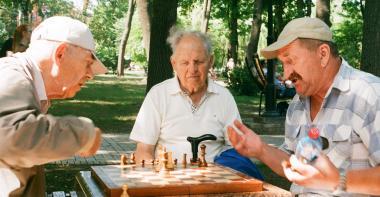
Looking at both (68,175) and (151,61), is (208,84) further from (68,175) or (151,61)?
(151,61)

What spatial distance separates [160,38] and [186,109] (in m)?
5.38

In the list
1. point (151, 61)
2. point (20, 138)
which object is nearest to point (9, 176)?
point (20, 138)

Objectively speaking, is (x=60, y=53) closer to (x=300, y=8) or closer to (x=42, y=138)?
(x=42, y=138)

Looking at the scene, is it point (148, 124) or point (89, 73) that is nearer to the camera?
point (89, 73)

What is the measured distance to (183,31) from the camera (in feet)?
13.9

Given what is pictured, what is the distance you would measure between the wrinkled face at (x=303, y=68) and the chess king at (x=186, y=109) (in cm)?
110

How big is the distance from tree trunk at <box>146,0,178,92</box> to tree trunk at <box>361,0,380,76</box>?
133 inches

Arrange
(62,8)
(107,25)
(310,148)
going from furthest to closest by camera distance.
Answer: (62,8) < (107,25) < (310,148)

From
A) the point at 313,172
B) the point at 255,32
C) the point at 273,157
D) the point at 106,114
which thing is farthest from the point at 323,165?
the point at 255,32

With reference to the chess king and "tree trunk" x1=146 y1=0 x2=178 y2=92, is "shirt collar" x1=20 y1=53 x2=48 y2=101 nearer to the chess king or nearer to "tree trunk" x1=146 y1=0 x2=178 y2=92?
the chess king

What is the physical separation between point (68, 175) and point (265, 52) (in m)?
4.53

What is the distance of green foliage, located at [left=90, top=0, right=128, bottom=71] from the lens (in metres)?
47.9

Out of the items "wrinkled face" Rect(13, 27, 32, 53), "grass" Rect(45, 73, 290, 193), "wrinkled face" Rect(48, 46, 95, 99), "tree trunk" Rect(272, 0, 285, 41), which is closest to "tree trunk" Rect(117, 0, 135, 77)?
"grass" Rect(45, 73, 290, 193)

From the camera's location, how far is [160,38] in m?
9.35
